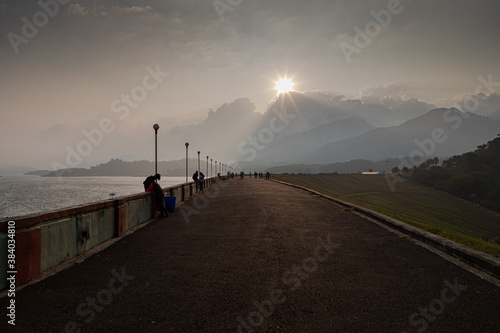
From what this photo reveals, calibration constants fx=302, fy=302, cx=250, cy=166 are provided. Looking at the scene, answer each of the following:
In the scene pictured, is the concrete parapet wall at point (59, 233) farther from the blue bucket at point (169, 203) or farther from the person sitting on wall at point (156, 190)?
the blue bucket at point (169, 203)

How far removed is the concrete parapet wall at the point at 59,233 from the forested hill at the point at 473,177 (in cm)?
12494

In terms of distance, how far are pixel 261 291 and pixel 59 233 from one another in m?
4.30

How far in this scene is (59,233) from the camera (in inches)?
239

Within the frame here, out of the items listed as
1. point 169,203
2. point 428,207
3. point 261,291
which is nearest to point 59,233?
point 261,291

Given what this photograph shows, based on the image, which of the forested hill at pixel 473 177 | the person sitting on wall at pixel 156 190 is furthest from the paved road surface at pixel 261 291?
the forested hill at pixel 473 177

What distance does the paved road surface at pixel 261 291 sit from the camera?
368 centimetres

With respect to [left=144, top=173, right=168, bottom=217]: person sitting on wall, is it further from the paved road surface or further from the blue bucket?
the paved road surface

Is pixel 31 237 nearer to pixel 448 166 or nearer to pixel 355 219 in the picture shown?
pixel 355 219

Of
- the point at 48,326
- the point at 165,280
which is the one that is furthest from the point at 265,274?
the point at 48,326

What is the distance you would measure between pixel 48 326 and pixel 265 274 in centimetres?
319

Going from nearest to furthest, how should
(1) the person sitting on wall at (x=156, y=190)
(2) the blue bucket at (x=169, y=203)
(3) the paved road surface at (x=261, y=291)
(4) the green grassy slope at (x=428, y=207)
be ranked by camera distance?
(3) the paved road surface at (x=261, y=291) < (1) the person sitting on wall at (x=156, y=190) < (2) the blue bucket at (x=169, y=203) < (4) the green grassy slope at (x=428, y=207)

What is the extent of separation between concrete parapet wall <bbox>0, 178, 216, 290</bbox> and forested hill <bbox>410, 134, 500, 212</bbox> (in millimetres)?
124941

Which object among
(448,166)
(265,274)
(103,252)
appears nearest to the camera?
(265,274)

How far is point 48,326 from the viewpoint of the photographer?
3.62 meters
